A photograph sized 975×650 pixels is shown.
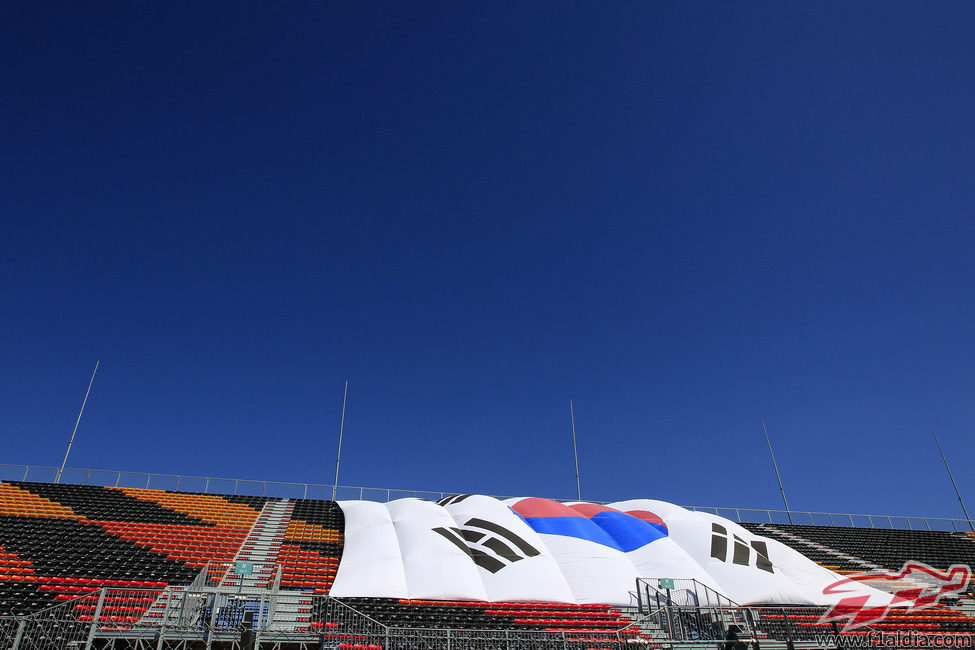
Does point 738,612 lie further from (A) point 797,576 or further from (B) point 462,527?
(B) point 462,527

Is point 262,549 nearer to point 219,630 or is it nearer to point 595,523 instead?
point 219,630

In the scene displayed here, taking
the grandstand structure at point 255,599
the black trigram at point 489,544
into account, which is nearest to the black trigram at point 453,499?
the black trigram at point 489,544

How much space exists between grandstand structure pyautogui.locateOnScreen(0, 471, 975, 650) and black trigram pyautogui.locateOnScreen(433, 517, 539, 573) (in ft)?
6.56

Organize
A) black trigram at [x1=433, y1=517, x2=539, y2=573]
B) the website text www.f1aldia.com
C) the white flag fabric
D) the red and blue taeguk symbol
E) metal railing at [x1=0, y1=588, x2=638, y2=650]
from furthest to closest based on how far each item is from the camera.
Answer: the red and blue taeguk symbol, black trigram at [x1=433, y1=517, x2=539, y2=573], the white flag fabric, the website text www.f1aldia.com, metal railing at [x1=0, y1=588, x2=638, y2=650]

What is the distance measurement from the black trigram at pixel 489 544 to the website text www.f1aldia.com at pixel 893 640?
8919 mm

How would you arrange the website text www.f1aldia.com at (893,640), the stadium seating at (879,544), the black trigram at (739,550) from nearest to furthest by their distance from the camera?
1. the website text www.f1aldia.com at (893,640)
2. the black trigram at (739,550)
3. the stadium seating at (879,544)

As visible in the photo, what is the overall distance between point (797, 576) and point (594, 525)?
24.1ft

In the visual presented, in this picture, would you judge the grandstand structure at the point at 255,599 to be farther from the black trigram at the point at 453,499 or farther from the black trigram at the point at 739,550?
the black trigram at the point at 453,499

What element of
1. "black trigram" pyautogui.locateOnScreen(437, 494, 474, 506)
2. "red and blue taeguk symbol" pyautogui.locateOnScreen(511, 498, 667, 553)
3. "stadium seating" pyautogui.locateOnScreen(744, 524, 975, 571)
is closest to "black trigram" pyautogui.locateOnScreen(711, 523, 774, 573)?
"red and blue taeguk symbol" pyautogui.locateOnScreen(511, 498, 667, 553)

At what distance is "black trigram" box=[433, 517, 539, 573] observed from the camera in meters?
19.9

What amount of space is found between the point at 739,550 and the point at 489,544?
30.9 ft

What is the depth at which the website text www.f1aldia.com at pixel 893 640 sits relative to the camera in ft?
49.9

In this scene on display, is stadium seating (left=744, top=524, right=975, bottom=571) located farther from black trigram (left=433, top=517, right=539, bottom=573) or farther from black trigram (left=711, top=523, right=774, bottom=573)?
black trigram (left=433, top=517, right=539, bottom=573)

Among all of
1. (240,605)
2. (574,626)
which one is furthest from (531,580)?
(240,605)
